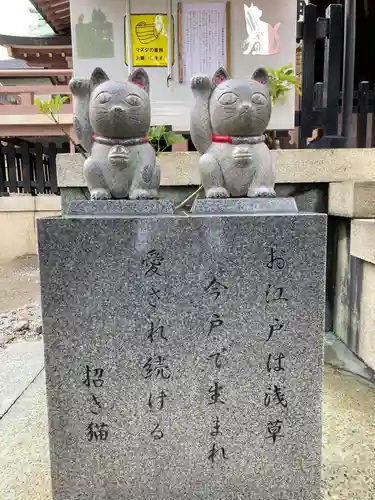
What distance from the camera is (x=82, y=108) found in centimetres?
180

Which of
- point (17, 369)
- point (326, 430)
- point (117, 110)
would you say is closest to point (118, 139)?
point (117, 110)

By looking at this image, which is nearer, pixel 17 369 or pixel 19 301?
pixel 17 369

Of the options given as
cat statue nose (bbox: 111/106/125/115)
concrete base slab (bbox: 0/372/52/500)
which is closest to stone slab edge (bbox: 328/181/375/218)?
cat statue nose (bbox: 111/106/125/115)

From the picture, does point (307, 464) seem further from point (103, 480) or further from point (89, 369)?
point (89, 369)

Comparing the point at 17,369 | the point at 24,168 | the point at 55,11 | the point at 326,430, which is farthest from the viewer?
the point at 24,168

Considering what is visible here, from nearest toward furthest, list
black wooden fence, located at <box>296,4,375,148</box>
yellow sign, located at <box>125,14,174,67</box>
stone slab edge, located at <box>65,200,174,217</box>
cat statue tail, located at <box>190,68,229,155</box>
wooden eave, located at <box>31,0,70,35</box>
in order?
1. stone slab edge, located at <box>65,200,174,217</box>
2. cat statue tail, located at <box>190,68,229,155</box>
3. black wooden fence, located at <box>296,4,375,148</box>
4. yellow sign, located at <box>125,14,174,67</box>
5. wooden eave, located at <box>31,0,70,35</box>

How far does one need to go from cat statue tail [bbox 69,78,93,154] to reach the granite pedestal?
1.75ft

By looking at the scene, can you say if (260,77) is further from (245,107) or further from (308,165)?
(308,165)

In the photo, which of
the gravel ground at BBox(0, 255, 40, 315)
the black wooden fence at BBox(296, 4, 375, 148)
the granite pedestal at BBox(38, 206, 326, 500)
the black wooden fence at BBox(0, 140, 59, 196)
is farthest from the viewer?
the black wooden fence at BBox(0, 140, 59, 196)

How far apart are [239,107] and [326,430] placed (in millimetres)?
1856

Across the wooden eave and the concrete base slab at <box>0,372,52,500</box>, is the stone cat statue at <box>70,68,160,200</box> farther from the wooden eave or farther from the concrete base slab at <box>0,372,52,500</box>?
the wooden eave

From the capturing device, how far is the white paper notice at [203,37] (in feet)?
13.0

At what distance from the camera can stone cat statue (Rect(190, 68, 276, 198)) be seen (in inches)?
66.3

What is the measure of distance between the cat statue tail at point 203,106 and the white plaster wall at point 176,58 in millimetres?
2315
